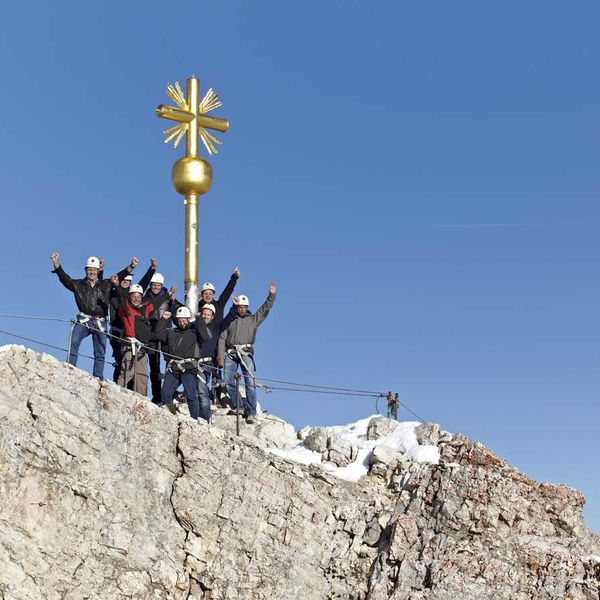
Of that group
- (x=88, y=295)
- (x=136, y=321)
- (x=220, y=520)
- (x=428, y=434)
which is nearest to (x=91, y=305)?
(x=88, y=295)

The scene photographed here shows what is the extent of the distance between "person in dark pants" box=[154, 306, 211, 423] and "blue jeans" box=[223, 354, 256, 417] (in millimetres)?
1402

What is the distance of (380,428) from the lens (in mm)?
21031

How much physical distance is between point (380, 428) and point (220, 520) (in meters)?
5.06

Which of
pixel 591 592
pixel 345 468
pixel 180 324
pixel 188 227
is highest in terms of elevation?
pixel 188 227

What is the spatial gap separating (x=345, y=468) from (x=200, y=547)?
3836 mm

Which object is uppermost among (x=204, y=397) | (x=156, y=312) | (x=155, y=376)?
(x=156, y=312)

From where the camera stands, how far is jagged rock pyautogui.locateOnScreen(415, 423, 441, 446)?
20078mm

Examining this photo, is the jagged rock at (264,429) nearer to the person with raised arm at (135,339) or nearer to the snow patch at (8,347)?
the person with raised arm at (135,339)

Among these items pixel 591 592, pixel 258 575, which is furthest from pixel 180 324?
pixel 591 592

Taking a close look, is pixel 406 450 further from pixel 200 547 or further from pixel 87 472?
pixel 87 472

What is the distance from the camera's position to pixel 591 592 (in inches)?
650

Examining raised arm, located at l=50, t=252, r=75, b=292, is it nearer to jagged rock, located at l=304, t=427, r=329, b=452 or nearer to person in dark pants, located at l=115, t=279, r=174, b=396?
person in dark pants, located at l=115, t=279, r=174, b=396

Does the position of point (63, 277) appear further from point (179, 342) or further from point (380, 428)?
point (380, 428)

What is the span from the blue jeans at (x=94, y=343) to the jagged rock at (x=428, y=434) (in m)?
6.08
